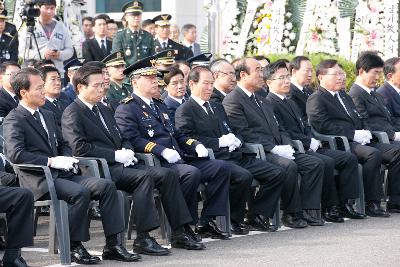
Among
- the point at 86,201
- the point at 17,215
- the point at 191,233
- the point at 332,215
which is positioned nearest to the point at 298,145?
the point at 332,215

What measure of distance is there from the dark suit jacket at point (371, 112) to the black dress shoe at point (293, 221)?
7.04ft

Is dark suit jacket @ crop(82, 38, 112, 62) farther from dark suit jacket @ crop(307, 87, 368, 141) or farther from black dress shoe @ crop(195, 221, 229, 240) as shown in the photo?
black dress shoe @ crop(195, 221, 229, 240)

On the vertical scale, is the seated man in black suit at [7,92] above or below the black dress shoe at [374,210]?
above

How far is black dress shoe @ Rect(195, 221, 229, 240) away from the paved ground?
14cm

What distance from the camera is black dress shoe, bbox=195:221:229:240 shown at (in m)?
11.1

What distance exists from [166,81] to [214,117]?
755 millimetres

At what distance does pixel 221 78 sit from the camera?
1248cm

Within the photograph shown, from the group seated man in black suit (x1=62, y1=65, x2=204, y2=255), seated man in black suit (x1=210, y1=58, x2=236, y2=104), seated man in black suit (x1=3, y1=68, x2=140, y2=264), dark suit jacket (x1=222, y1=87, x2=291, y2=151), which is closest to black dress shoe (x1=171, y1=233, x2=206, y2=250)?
seated man in black suit (x1=62, y1=65, x2=204, y2=255)

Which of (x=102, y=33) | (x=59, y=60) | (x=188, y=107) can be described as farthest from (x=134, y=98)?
(x=102, y=33)

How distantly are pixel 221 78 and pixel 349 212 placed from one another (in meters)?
1.92

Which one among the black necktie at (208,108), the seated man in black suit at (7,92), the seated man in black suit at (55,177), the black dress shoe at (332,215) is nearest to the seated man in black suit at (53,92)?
the seated man in black suit at (7,92)

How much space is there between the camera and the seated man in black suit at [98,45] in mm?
16672

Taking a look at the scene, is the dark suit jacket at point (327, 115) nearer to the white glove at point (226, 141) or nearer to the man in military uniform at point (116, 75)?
the white glove at point (226, 141)

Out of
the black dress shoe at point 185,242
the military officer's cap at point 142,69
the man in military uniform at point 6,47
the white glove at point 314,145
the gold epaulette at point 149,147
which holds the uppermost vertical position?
the military officer's cap at point 142,69
